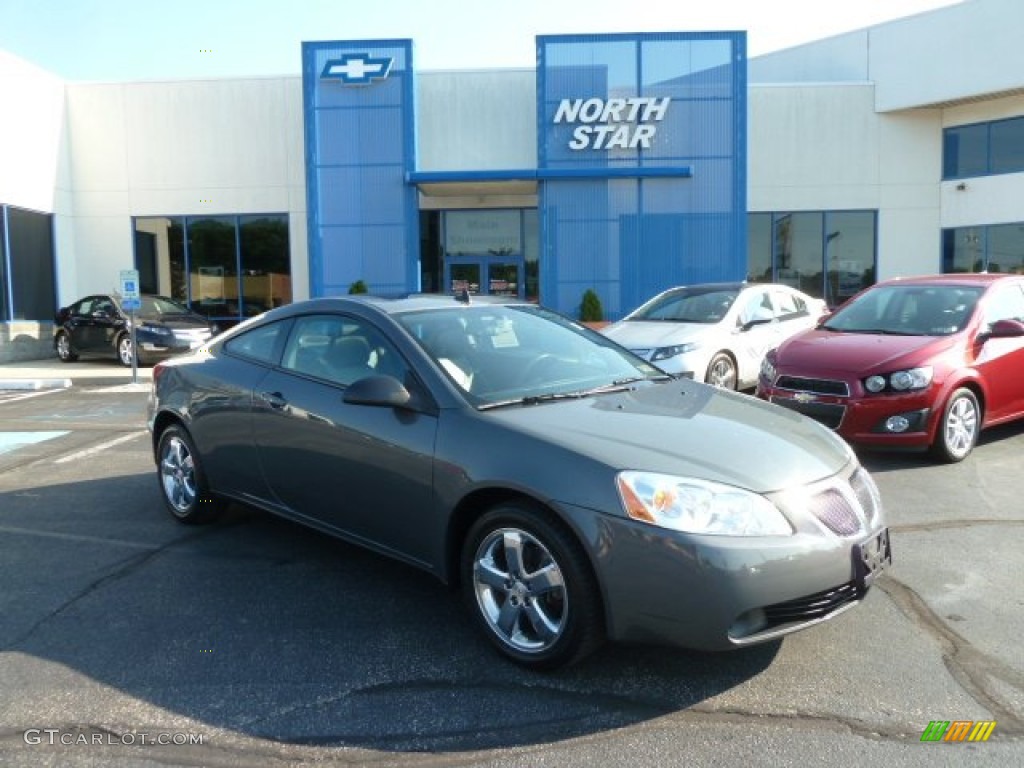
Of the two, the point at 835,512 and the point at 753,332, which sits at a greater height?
the point at 753,332

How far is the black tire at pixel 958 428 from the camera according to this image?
6.92 meters

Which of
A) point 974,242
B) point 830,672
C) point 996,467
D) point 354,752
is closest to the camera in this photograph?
point 354,752

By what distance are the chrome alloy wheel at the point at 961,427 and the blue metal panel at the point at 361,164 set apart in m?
14.7

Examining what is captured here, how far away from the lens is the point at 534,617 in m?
3.44

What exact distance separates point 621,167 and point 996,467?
14241mm

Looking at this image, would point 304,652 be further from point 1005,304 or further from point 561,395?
point 1005,304

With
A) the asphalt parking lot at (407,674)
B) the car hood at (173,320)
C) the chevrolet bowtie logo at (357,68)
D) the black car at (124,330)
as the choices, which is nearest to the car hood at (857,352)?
the asphalt parking lot at (407,674)

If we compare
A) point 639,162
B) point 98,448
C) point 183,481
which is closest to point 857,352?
point 183,481

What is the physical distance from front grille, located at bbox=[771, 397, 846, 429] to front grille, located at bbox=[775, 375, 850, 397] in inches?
4.2

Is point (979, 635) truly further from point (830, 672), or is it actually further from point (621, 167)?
point (621, 167)

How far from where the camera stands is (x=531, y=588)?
11.2 ft

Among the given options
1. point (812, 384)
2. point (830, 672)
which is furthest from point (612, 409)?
point (812, 384)

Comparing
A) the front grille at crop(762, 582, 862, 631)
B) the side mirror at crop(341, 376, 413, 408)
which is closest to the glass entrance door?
the side mirror at crop(341, 376, 413, 408)

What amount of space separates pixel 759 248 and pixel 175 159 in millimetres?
15185
